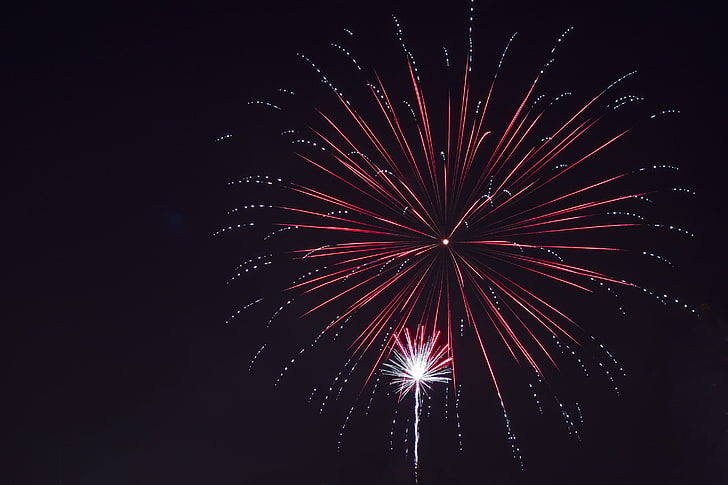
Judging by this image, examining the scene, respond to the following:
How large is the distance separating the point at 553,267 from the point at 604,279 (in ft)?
4.06

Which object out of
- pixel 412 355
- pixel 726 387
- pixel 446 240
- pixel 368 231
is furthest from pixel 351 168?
pixel 726 387

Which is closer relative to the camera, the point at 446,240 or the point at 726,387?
the point at 446,240

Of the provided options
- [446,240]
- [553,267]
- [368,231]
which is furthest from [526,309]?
[368,231]

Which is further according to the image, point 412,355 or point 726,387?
point 726,387

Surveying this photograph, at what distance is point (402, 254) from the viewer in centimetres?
2022

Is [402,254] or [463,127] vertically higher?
[463,127]

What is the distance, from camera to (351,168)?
20.6 meters

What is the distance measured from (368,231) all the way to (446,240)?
173 cm

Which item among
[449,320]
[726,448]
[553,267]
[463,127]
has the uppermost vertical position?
[726,448]

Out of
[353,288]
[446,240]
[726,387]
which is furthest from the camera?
[726,387]

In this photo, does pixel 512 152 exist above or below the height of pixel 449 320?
above

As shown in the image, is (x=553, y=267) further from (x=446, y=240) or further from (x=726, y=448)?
(x=726, y=448)

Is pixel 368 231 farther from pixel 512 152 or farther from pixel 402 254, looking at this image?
pixel 512 152

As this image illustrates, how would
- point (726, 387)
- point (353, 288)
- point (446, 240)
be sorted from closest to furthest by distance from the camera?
point (446, 240) → point (353, 288) → point (726, 387)
